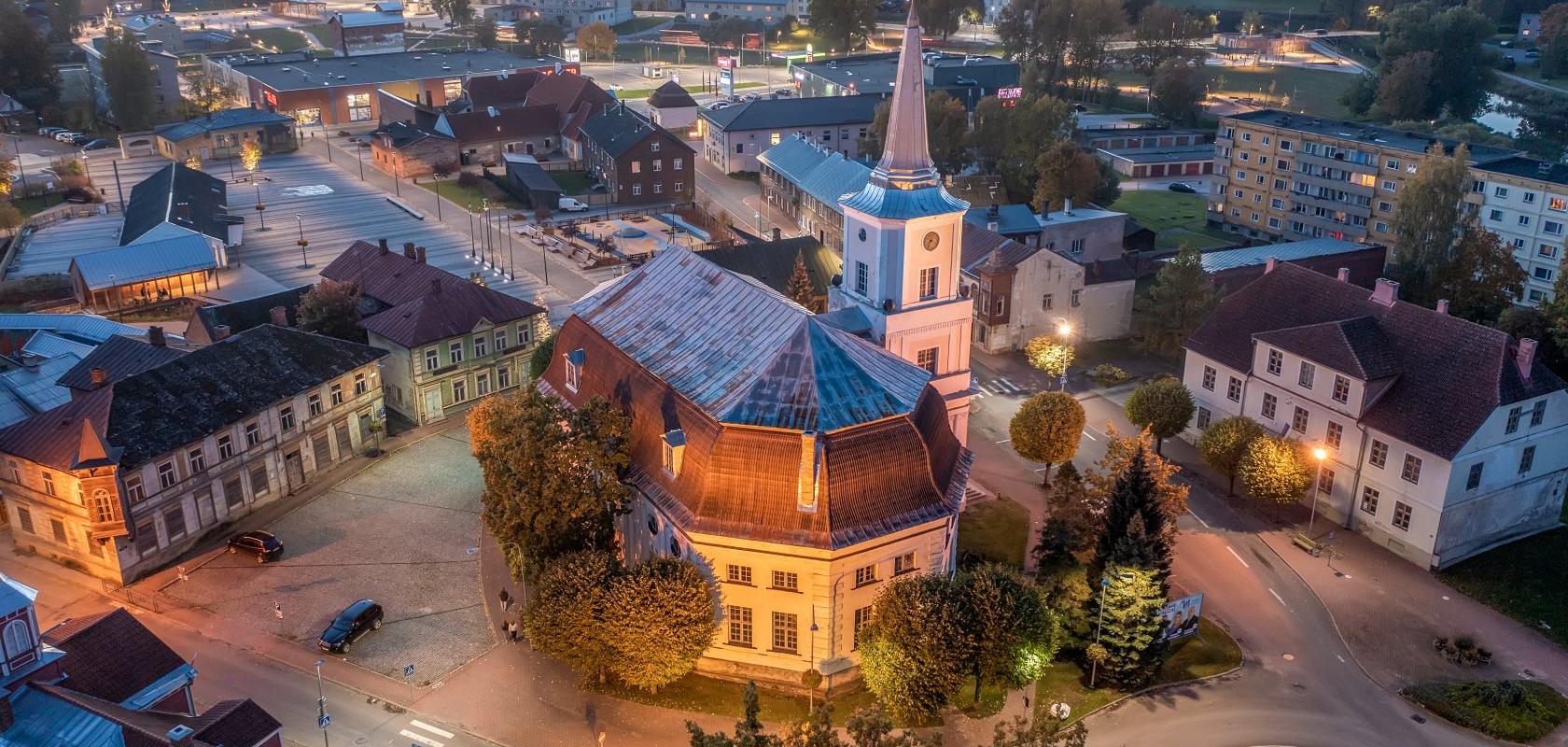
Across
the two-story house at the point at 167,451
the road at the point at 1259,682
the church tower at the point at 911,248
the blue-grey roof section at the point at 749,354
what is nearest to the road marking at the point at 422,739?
the blue-grey roof section at the point at 749,354

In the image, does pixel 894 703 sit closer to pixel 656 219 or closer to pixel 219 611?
pixel 219 611

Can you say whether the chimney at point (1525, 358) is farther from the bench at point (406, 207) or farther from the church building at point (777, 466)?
the bench at point (406, 207)

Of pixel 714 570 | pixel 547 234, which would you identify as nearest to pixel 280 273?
pixel 547 234

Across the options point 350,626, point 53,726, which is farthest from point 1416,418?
point 53,726

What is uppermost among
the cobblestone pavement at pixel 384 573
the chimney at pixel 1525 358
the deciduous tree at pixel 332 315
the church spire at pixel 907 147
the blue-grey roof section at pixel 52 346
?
the church spire at pixel 907 147

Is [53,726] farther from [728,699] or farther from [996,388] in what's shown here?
[996,388]

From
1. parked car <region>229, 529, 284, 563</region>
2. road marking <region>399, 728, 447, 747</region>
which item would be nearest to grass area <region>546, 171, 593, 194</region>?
parked car <region>229, 529, 284, 563</region>
